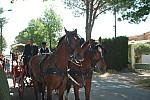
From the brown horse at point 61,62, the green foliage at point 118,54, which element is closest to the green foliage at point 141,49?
the green foliage at point 118,54

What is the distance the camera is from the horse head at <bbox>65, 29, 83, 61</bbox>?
6597 mm

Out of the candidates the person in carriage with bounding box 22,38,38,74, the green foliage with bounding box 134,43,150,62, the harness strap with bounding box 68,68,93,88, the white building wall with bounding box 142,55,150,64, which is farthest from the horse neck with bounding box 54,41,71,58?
the green foliage with bounding box 134,43,150,62

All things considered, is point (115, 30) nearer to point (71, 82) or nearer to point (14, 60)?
point (14, 60)

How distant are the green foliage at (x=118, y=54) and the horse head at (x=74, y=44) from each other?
2043 centimetres

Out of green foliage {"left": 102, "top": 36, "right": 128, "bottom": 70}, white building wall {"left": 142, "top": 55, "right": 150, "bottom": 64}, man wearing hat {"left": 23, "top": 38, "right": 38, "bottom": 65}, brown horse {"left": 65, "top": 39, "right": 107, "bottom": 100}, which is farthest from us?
white building wall {"left": 142, "top": 55, "right": 150, "bottom": 64}

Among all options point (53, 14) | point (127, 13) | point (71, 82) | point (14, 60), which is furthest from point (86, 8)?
point (53, 14)

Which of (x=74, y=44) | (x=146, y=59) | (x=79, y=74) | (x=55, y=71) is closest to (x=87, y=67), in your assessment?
(x=79, y=74)

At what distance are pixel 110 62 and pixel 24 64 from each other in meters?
17.8

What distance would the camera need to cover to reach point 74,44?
6.73 metres

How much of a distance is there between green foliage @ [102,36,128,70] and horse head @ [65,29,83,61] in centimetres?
2043

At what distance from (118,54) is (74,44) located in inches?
822

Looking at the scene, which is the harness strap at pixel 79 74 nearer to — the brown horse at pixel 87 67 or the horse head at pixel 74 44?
the brown horse at pixel 87 67

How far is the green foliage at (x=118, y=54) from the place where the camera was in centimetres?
2709

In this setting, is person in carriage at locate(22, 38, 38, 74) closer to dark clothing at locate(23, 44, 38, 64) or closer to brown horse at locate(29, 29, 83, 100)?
dark clothing at locate(23, 44, 38, 64)
